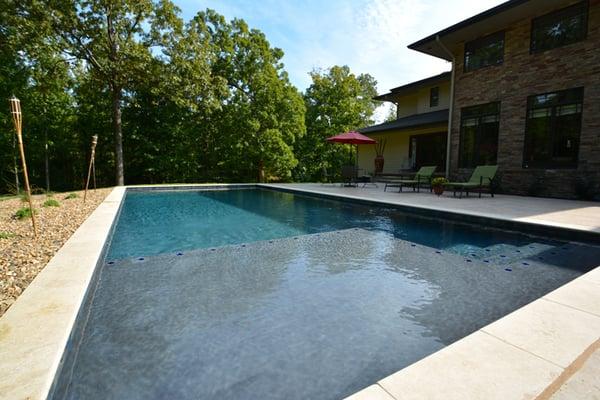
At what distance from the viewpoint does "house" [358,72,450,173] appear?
13523 millimetres

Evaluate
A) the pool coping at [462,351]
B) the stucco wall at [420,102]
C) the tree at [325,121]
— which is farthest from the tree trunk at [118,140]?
the stucco wall at [420,102]

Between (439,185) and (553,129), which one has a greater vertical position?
(553,129)

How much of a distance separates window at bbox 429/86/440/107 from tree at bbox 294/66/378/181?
22.7ft

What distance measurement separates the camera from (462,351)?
5.59 ft

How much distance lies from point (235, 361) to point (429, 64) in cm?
2134

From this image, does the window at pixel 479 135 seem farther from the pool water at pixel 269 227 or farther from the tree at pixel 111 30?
the tree at pixel 111 30

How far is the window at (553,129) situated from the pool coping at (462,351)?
8197mm

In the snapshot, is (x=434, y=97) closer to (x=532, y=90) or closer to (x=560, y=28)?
(x=532, y=90)

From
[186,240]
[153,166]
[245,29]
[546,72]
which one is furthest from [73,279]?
[245,29]

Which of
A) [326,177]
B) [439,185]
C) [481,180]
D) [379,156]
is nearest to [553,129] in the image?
[481,180]

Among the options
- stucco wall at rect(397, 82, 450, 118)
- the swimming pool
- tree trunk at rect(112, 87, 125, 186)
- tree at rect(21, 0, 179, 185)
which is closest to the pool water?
the swimming pool

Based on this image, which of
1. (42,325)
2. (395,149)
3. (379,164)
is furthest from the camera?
(395,149)

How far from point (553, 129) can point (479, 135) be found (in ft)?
7.10

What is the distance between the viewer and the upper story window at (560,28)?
834cm
